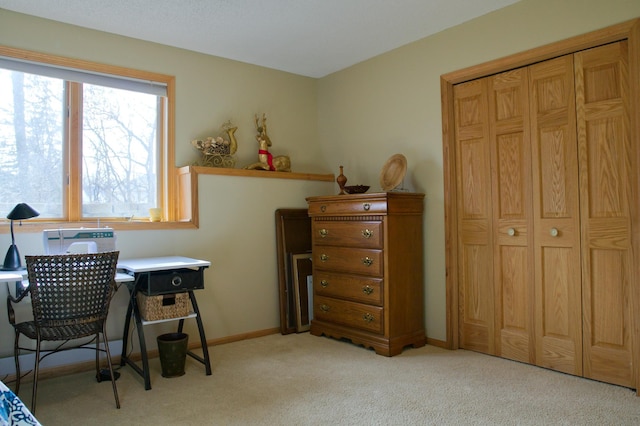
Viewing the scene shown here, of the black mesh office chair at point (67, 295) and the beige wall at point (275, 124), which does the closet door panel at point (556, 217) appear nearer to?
the beige wall at point (275, 124)

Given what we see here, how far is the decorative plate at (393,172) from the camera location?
3564 mm

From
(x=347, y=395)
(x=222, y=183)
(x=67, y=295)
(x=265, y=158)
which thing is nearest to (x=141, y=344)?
(x=67, y=295)

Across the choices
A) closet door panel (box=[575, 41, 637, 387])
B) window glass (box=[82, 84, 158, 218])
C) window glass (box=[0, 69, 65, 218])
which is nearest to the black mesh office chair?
window glass (box=[0, 69, 65, 218])

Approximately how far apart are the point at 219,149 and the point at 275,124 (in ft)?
2.47

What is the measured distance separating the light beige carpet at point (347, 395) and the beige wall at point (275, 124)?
57 cm

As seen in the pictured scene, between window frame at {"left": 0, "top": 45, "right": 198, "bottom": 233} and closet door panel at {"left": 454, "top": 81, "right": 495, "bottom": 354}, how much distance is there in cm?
209

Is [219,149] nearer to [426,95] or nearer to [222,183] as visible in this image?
[222,183]

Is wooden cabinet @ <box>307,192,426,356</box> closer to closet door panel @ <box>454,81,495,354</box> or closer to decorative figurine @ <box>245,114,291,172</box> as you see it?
closet door panel @ <box>454,81,495,354</box>

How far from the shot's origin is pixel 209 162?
3.76m

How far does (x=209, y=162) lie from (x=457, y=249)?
6.87ft

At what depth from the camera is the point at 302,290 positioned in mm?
4047

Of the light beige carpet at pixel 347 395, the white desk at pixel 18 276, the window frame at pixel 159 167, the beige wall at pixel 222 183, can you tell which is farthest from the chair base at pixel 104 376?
the window frame at pixel 159 167

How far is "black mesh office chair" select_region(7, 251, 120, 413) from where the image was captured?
2.33m

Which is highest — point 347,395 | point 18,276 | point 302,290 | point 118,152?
point 118,152
